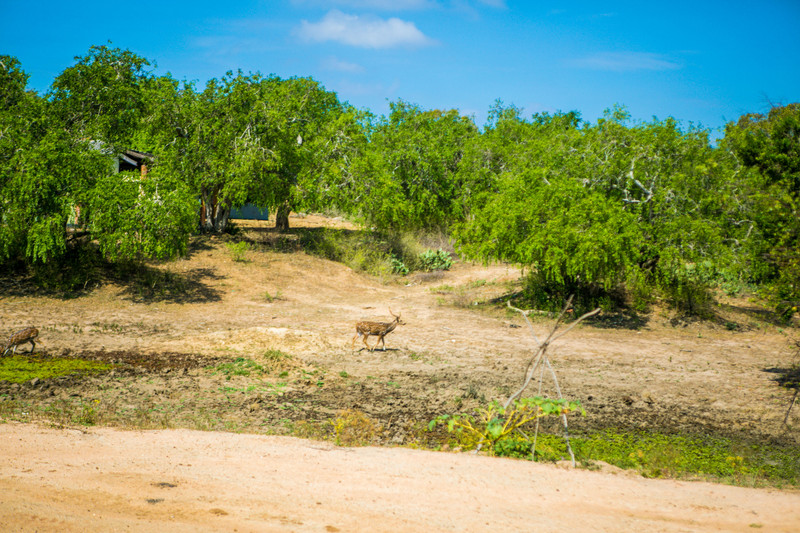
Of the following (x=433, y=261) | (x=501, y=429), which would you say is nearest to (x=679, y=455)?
(x=501, y=429)

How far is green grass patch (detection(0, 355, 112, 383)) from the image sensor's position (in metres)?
12.2

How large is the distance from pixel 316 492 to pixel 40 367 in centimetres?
942

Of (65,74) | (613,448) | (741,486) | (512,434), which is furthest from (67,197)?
(741,486)

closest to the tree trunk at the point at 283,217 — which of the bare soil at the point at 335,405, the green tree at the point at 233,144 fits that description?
the green tree at the point at 233,144

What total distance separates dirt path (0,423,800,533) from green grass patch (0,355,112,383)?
4.09 metres

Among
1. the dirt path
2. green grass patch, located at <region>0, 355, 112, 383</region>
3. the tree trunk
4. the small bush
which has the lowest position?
green grass patch, located at <region>0, 355, 112, 383</region>

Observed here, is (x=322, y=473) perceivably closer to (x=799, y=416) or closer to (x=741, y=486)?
(x=741, y=486)

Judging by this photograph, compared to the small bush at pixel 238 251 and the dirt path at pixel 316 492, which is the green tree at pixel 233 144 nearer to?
the small bush at pixel 238 251

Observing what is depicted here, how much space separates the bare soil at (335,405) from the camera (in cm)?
634

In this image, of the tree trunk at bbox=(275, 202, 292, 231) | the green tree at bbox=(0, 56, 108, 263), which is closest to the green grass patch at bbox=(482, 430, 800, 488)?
the green tree at bbox=(0, 56, 108, 263)

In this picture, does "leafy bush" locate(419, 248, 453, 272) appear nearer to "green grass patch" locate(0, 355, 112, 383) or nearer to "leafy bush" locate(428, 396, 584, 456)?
"green grass patch" locate(0, 355, 112, 383)

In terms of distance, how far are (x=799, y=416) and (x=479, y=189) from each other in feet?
87.5

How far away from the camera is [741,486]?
8.21 meters

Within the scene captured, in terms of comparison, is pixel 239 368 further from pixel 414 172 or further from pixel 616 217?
pixel 414 172
